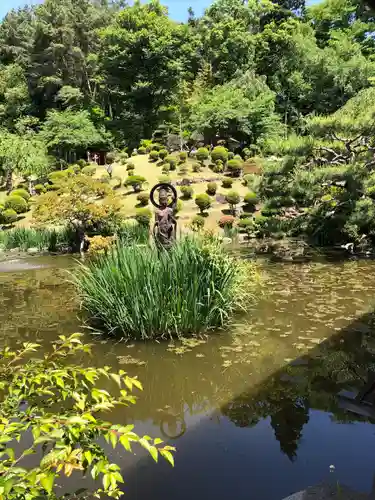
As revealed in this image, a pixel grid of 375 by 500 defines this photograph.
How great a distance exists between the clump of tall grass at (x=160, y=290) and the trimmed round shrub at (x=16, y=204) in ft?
44.8

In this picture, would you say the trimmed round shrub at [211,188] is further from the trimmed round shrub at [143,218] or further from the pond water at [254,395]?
the pond water at [254,395]

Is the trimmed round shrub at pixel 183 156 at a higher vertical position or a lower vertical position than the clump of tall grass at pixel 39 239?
higher

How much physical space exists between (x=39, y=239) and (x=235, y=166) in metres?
9.90

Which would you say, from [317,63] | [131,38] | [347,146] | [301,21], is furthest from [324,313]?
[301,21]


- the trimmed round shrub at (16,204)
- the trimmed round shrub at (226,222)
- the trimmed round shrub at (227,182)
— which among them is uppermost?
the trimmed round shrub at (227,182)

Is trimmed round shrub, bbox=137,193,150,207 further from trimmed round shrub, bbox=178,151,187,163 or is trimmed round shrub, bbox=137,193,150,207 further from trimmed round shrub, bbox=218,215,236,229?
trimmed round shrub, bbox=178,151,187,163

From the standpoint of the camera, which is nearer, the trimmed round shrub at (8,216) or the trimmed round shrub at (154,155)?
the trimmed round shrub at (8,216)

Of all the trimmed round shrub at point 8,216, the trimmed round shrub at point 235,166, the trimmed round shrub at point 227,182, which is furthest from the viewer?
the trimmed round shrub at point 235,166

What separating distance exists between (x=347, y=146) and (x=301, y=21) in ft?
85.9

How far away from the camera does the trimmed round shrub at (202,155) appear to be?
21616 millimetres

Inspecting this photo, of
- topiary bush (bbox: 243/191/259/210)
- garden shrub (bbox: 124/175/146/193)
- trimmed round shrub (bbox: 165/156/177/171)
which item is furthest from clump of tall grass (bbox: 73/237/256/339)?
trimmed round shrub (bbox: 165/156/177/171)

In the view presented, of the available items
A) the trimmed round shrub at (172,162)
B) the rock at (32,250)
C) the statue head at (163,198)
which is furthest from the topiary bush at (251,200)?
the statue head at (163,198)

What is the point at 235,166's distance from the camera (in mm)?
20391

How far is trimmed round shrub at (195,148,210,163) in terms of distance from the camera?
70.9 ft
